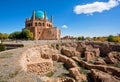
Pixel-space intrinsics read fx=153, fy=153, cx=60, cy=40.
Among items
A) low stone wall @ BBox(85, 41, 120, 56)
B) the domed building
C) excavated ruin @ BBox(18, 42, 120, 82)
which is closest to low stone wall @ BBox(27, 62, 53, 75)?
excavated ruin @ BBox(18, 42, 120, 82)

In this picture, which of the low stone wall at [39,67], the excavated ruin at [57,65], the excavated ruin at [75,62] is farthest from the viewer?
the excavated ruin at [75,62]

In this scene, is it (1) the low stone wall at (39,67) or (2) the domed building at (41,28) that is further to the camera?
(2) the domed building at (41,28)

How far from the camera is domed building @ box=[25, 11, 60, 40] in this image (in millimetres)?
49312

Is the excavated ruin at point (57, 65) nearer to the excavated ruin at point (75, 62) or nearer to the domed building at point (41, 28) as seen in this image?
the excavated ruin at point (75, 62)

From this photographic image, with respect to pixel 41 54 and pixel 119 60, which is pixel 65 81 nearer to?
pixel 41 54

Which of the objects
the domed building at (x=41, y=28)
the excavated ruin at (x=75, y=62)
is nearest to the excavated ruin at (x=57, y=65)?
the excavated ruin at (x=75, y=62)

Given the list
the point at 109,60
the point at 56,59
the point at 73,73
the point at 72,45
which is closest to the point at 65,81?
the point at 73,73

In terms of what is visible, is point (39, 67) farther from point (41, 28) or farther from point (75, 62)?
point (41, 28)

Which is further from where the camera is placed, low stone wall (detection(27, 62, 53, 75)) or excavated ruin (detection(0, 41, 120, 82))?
low stone wall (detection(27, 62, 53, 75))

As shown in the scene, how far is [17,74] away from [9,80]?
2.77ft

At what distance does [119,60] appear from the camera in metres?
25.9

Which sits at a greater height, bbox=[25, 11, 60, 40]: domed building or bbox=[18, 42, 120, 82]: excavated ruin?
bbox=[25, 11, 60, 40]: domed building

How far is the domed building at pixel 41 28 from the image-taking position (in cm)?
4931

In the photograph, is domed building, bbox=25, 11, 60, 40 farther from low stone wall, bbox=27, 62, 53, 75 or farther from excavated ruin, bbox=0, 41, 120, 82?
low stone wall, bbox=27, 62, 53, 75
